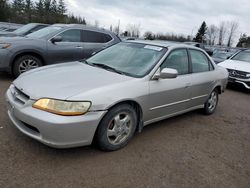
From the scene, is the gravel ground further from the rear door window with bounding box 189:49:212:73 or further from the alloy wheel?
the rear door window with bounding box 189:49:212:73

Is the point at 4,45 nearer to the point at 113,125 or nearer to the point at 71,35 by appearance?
the point at 71,35

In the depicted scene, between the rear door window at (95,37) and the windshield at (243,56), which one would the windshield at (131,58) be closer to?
the rear door window at (95,37)

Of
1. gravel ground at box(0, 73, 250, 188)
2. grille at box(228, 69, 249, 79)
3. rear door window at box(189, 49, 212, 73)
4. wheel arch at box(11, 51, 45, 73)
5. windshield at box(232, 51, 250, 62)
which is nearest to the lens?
gravel ground at box(0, 73, 250, 188)

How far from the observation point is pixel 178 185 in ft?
10.3

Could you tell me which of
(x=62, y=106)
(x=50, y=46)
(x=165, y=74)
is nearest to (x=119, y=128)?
(x=62, y=106)

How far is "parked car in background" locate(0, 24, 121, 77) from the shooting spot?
270 inches

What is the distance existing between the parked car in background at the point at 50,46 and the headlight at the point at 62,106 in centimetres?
418

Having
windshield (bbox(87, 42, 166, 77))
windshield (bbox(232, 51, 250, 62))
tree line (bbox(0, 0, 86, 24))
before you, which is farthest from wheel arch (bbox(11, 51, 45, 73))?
tree line (bbox(0, 0, 86, 24))

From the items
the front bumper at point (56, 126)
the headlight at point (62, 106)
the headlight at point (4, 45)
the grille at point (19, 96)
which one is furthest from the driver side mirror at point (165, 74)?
the headlight at point (4, 45)

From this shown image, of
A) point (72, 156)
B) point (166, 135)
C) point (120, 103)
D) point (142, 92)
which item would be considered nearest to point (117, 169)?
point (72, 156)

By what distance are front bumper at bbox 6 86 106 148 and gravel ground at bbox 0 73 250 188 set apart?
0.29 metres

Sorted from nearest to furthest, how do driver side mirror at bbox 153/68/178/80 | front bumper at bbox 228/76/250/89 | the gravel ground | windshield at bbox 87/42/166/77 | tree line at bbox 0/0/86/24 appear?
the gravel ground
driver side mirror at bbox 153/68/178/80
windshield at bbox 87/42/166/77
front bumper at bbox 228/76/250/89
tree line at bbox 0/0/86/24

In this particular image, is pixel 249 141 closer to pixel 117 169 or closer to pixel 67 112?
pixel 117 169

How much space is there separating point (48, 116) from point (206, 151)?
7.96ft
